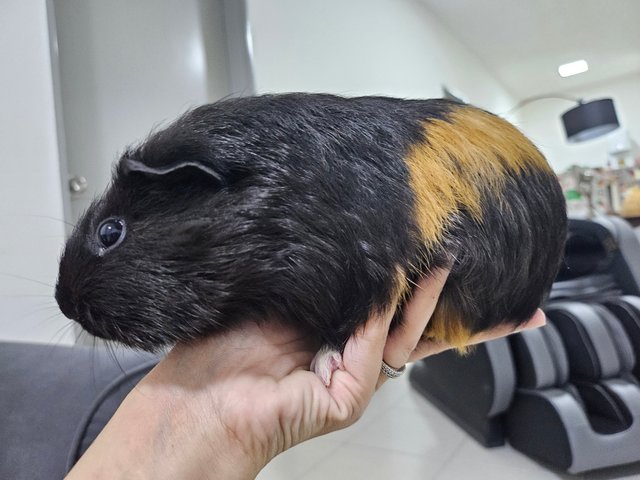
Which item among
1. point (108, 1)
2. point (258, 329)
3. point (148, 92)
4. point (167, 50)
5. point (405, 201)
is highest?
point (108, 1)

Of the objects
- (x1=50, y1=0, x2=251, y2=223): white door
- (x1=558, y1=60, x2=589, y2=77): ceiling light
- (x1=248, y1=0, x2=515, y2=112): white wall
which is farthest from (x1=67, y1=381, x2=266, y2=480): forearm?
(x1=558, y1=60, x2=589, y2=77): ceiling light

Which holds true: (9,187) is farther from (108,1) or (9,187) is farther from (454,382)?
(454,382)

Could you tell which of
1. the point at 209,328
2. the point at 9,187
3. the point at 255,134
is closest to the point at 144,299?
the point at 209,328

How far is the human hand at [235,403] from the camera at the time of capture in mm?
479

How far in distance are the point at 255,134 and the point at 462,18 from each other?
1515 millimetres

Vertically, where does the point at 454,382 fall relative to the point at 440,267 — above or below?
below

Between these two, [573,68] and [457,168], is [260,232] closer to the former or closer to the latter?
[457,168]

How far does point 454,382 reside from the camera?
4.09 ft

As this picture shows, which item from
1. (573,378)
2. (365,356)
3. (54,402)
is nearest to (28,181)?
(54,402)

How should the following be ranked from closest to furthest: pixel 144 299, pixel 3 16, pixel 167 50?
pixel 144 299, pixel 3 16, pixel 167 50

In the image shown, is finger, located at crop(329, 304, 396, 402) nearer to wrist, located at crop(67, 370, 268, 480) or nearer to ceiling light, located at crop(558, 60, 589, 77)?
wrist, located at crop(67, 370, 268, 480)

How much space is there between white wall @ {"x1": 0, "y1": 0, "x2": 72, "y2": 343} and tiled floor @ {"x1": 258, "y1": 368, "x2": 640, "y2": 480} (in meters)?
0.74

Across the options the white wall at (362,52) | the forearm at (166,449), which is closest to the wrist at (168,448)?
the forearm at (166,449)

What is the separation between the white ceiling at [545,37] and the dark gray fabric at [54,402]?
63.5 inches
